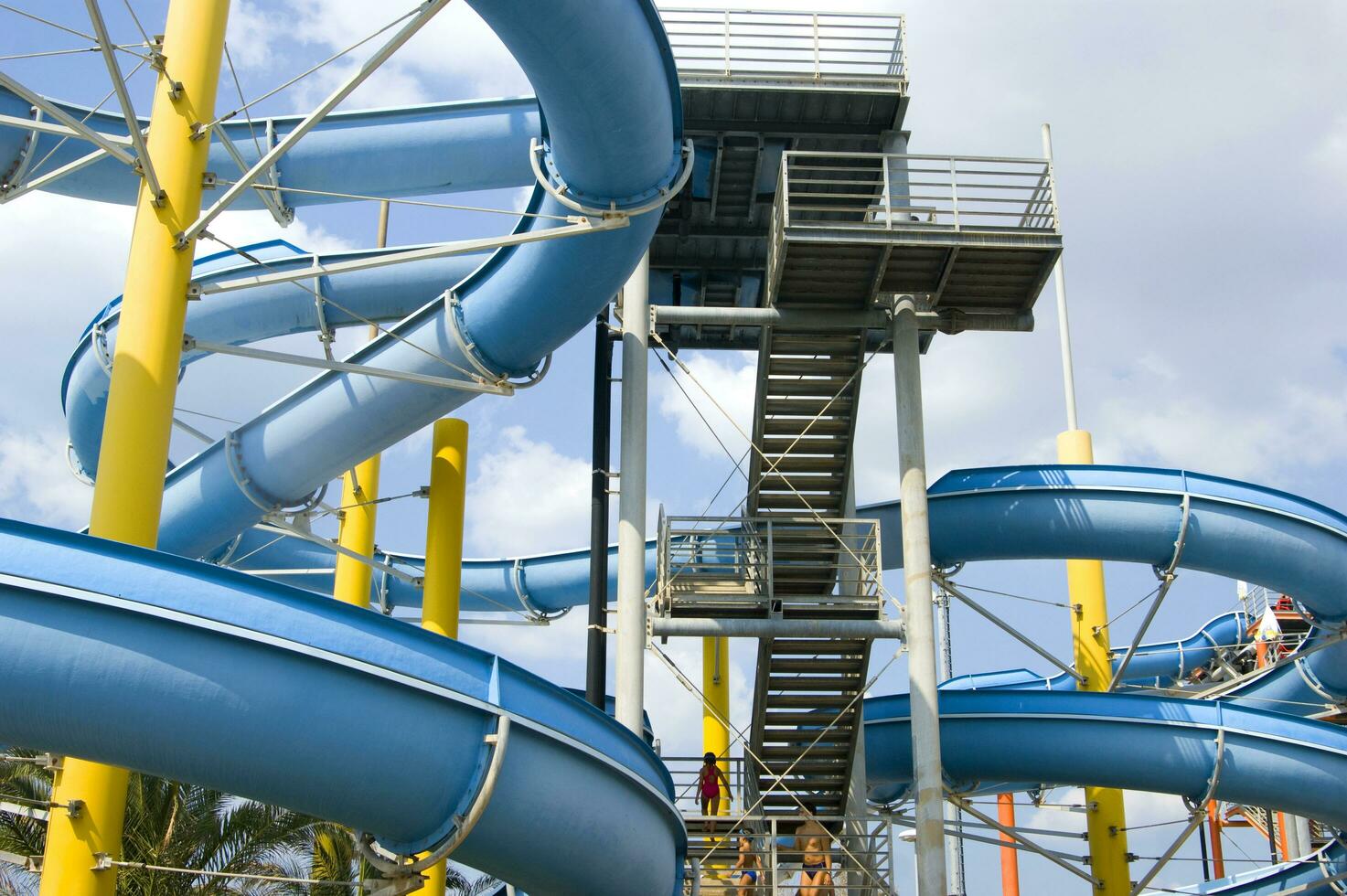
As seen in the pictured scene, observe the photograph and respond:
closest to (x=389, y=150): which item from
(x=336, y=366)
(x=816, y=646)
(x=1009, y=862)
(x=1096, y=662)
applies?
(x=336, y=366)

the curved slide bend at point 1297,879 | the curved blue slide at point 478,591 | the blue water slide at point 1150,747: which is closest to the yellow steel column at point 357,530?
the curved blue slide at point 478,591

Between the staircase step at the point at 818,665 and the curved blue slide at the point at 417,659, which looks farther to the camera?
the staircase step at the point at 818,665

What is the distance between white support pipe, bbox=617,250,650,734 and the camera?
703 inches

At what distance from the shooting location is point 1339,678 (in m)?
22.5

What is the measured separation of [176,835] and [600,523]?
20.7 feet

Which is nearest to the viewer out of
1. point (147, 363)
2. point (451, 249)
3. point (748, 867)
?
point (147, 363)

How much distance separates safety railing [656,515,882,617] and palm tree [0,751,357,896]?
532cm

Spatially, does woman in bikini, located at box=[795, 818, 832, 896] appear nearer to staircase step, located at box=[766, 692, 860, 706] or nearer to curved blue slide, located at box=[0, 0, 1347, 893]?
staircase step, located at box=[766, 692, 860, 706]

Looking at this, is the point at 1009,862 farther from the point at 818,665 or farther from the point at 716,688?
the point at 818,665

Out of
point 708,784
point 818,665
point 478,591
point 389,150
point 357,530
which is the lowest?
point 708,784

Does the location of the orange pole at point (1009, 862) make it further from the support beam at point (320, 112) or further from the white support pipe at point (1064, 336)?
the support beam at point (320, 112)

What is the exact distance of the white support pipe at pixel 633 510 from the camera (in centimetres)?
1786

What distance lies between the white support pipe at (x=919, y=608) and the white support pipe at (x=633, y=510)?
10.6ft

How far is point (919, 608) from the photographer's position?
1761 cm
